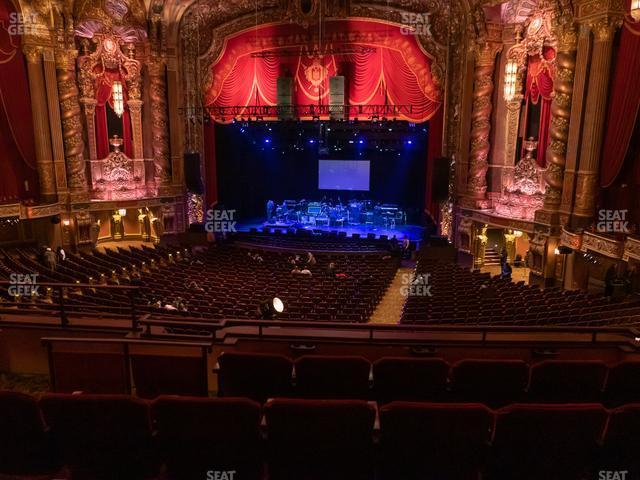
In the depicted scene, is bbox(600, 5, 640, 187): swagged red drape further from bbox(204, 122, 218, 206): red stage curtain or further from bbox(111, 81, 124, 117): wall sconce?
bbox(111, 81, 124, 117): wall sconce

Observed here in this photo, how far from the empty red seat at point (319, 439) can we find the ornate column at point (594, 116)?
1386 centimetres

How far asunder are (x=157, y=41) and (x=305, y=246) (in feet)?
35.0

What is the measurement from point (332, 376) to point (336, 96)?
17669 mm

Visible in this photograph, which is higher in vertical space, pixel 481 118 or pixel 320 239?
pixel 481 118

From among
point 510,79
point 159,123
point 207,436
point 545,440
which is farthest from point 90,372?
point 159,123

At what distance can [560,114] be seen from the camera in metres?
15.5

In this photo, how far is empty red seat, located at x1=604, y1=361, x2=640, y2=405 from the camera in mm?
4035

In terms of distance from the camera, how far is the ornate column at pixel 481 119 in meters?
18.2

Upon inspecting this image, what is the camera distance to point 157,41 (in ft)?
69.3

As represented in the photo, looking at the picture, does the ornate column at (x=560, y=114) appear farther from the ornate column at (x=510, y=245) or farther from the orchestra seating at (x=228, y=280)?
the orchestra seating at (x=228, y=280)

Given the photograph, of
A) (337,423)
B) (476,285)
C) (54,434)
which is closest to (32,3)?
(476,285)

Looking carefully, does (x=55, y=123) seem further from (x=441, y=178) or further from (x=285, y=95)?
(x=441, y=178)

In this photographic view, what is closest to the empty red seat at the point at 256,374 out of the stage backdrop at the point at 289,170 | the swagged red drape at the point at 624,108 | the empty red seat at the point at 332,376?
the empty red seat at the point at 332,376

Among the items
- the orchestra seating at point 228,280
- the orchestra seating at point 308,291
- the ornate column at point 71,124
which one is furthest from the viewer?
the ornate column at point 71,124
